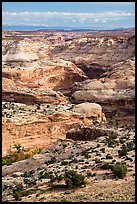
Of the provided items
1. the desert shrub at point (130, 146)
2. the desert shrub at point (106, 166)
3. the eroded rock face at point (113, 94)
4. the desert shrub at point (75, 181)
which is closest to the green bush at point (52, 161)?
the desert shrub at point (130, 146)

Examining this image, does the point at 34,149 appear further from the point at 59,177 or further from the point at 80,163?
the point at 59,177

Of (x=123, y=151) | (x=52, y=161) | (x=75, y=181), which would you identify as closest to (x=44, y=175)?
(x=75, y=181)

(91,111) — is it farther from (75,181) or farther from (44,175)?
(75,181)

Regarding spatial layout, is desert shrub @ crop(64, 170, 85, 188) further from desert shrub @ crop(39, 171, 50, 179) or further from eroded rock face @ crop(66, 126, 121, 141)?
eroded rock face @ crop(66, 126, 121, 141)

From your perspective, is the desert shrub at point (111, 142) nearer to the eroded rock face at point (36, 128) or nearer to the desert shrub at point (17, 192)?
the desert shrub at point (17, 192)

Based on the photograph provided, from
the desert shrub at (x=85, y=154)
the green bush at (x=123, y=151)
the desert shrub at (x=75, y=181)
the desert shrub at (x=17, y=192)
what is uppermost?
the green bush at (x=123, y=151)

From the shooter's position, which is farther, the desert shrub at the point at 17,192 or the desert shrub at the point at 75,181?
the desert shrub at the point at 75,181

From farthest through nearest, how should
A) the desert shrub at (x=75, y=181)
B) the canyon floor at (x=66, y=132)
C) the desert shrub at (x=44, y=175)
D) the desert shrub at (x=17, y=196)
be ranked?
the desert shrub at (x=44, y=175)
the canyon floor at (x=66, y=132)
the desert shrub at (x=75, y=181)
the desert shrub at (x=17, y=196)

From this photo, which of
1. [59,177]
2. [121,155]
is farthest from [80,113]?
[59,177]

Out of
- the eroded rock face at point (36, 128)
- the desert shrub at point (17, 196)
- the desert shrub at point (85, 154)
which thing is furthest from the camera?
the eroded rock face at point (36, 128)

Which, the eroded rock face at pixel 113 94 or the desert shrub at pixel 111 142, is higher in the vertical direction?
the eroded rock face at pixel 113 94
